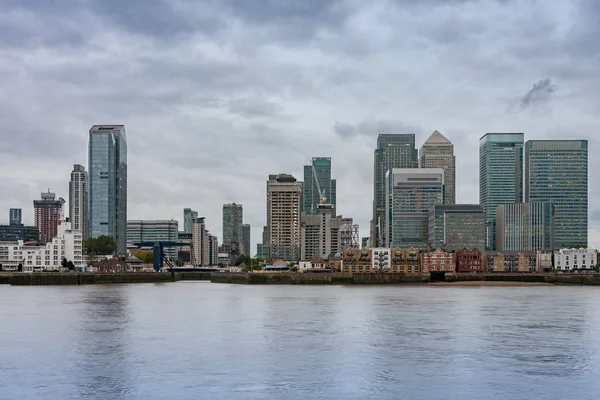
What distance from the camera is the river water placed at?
124ft

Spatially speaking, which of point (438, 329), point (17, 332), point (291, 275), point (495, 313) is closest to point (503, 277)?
point (291, 275)

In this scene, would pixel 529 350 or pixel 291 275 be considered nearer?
pixel 529 350

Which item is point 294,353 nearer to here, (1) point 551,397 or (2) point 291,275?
(1) point 551,397

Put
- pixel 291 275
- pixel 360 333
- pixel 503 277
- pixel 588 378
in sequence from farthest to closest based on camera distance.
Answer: pixel 503 277
pixel 291 275
pixel 360 333
pixel 588 378

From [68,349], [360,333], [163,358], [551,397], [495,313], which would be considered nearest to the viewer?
[551,397]

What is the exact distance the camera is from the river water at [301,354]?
124 ft

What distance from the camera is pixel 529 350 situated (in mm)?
49500

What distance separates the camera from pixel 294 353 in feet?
160

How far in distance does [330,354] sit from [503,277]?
15489cm

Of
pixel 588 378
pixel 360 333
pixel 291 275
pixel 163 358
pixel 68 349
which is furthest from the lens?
pixel 291 275

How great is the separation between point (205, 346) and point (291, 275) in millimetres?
129176

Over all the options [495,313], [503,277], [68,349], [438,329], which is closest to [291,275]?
[503,277]

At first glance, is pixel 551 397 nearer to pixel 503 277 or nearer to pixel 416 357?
pixel 416 357

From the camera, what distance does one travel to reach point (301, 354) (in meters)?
48.3
